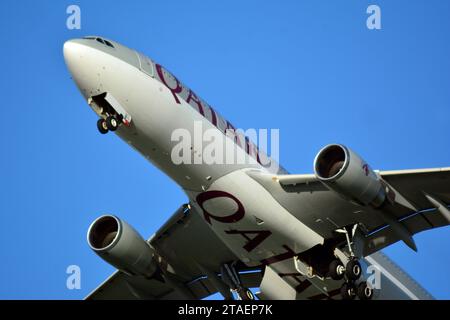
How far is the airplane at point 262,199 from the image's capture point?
76.7 ft

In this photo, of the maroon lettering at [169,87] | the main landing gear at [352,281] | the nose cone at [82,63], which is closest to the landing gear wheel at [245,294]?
the main landing gear at [352,281]

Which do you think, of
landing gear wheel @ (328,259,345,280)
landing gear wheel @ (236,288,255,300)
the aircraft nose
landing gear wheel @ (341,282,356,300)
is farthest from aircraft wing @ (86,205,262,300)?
the aircraft nose

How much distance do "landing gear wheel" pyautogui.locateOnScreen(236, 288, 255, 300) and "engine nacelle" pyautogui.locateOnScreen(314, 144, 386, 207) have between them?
588cm

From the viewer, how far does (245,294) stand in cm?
2719

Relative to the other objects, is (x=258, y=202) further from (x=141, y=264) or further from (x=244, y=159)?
(x=141, y=264)

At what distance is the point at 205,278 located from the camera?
29.6 meters

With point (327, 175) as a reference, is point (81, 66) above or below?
above

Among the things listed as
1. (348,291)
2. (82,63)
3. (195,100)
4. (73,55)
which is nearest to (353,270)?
(348,291)

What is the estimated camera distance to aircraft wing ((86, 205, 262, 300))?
27.8 metres

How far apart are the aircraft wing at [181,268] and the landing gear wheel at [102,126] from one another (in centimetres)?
459

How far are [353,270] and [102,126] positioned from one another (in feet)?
27.5

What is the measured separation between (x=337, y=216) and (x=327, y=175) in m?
2.41

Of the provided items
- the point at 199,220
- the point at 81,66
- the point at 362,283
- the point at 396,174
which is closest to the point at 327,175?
the point at 396,174

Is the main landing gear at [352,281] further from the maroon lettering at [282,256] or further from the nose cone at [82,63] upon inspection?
the nose cone at [82,63]
